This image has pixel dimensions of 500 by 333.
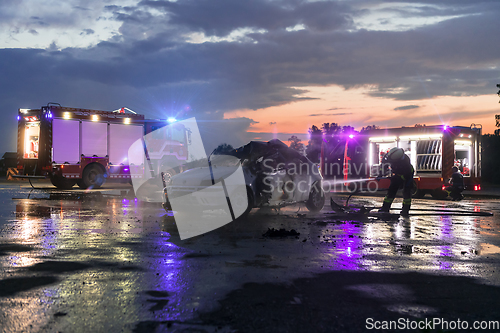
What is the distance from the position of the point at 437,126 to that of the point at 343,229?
453 inches

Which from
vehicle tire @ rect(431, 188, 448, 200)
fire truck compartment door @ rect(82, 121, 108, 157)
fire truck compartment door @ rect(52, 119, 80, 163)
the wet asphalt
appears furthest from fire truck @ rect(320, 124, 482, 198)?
fire truck compartment door @ rect(52, 119, 80, 163)

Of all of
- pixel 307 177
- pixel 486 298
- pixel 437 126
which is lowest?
pixel 486 298

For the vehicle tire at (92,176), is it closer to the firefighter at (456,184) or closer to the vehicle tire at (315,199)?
the vehicle tire at (315,199)

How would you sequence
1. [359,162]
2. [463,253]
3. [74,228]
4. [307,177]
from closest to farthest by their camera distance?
[463,253], [74,228], [307,177], [359,162]

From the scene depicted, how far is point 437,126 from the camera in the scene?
709 inches

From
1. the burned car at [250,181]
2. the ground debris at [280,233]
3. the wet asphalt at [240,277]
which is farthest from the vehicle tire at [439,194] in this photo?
the ground debris at [280,233]

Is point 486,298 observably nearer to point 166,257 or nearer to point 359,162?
point 166,257

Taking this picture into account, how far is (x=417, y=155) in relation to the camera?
18859 millimetres

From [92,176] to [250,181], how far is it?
45.3ft

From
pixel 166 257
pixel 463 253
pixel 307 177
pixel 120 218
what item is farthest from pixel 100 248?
pixel 307 177

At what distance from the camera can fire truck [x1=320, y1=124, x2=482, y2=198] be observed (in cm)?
1766

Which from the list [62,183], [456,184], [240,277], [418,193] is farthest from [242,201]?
[62,183]

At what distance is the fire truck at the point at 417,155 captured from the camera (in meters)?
17.7

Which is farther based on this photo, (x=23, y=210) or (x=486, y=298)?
(x=23, y=210)
